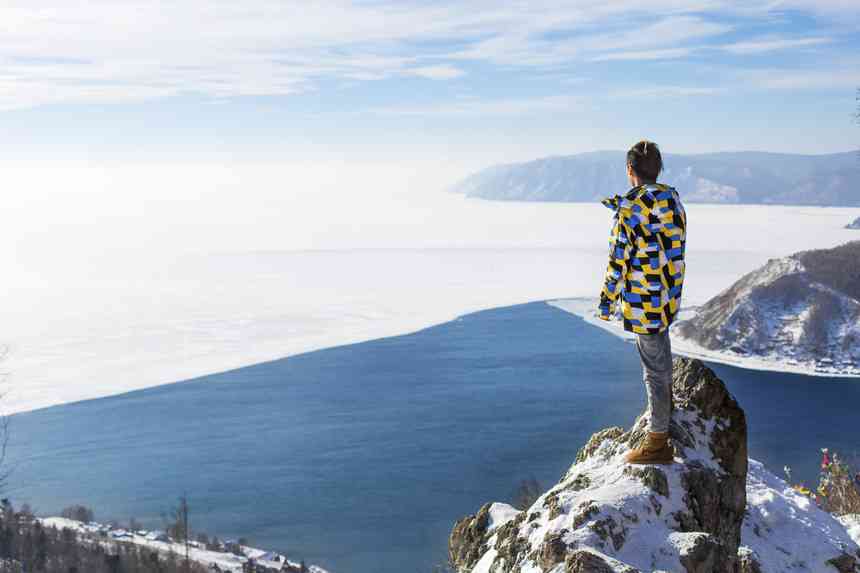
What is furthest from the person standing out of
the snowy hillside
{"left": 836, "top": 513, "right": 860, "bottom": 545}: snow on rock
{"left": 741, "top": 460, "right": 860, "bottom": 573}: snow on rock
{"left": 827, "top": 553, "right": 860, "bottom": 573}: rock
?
the snowy hillside

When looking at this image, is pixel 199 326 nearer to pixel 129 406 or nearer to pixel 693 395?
pixel 129 406

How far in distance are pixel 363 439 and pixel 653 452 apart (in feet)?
259

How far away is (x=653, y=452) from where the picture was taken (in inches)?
299

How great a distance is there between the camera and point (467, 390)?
98625 mm

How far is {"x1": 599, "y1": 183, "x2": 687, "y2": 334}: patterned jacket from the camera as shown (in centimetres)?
735

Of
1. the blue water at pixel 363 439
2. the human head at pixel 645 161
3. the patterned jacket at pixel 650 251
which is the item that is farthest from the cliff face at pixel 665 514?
the blue water at pixel 363 439

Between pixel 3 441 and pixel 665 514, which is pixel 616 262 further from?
pixel 3 441

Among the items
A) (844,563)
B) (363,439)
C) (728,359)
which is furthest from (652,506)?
(728,359)

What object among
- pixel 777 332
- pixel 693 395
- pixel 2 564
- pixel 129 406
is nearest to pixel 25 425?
pixel 129 406

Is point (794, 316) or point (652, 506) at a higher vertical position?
point (652, 506)

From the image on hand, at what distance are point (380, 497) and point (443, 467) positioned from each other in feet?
26.4

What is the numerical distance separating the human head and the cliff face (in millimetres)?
2488

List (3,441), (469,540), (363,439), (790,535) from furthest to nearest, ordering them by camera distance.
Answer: (363,439), (3,441), (469,540), (790,535)

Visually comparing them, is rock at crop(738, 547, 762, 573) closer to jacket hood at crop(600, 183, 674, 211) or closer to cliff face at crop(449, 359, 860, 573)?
cliff face at crop(449, 359, 860, 573)
